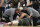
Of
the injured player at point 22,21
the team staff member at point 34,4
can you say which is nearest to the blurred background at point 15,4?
the team staff member at point 34,4

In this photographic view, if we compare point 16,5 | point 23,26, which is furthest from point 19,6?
point 23,26

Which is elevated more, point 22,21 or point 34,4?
point 34,4

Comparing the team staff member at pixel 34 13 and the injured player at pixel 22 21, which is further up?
the team staff member at pixel 34 13

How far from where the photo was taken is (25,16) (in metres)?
0.95

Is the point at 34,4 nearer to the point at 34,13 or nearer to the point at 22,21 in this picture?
the point at 34,13

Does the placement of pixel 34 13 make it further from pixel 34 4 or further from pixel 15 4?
pixel 15 4

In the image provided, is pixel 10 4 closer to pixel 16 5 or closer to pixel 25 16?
pixel 16 5

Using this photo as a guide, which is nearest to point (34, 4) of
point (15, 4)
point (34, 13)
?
point (34, 13)

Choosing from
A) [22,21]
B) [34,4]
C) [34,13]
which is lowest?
[22,21]

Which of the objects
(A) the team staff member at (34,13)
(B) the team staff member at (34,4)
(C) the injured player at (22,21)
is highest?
(B) the team staff member at (34,4)

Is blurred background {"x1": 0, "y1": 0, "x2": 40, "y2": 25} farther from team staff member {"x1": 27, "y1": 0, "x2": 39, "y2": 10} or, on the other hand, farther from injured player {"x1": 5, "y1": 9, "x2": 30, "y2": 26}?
injured player {"x1": 5, "y1": 9, "x2": 30, "y2": 26}

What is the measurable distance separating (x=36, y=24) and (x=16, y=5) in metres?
0.36

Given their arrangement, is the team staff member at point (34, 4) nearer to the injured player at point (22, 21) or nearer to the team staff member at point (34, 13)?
the team staff member at point (34, 13)

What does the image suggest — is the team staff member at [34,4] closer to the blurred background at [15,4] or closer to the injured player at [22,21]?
the blurred background at [15,4]
